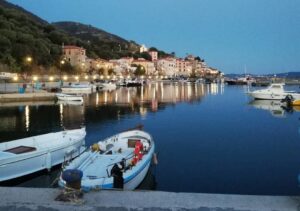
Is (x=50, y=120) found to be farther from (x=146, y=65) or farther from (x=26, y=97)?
(x=146, y=65)

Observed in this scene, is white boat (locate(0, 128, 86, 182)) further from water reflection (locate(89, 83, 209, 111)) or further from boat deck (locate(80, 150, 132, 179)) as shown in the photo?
water reflection (locate(89, 83, 209, 111))

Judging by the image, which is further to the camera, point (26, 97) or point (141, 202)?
point (26, 97)

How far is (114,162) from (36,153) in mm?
3169

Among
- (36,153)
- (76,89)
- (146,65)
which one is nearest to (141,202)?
(36,153)

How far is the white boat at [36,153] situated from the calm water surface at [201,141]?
0.47 metres

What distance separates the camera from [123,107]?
4447 centimetres

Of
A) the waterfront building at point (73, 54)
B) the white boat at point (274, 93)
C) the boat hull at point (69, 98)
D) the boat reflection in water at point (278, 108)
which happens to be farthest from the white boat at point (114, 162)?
the waterfront building at point (73, 54)

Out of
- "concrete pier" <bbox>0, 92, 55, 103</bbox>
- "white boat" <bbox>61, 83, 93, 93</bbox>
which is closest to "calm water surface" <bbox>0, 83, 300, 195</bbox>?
"concrete pier" <bbox>0, 92, 55, 103</bbox>

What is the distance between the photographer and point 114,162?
13.0m

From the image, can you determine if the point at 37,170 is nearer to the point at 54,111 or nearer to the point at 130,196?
the point at 130,196

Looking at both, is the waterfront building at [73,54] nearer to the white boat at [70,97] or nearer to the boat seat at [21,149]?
the white boat at [70,97]

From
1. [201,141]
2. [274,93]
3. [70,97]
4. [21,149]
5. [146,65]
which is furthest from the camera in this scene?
[146,65]

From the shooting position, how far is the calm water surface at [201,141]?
1439 centimetres

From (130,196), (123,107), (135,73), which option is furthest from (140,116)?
(135,73)
